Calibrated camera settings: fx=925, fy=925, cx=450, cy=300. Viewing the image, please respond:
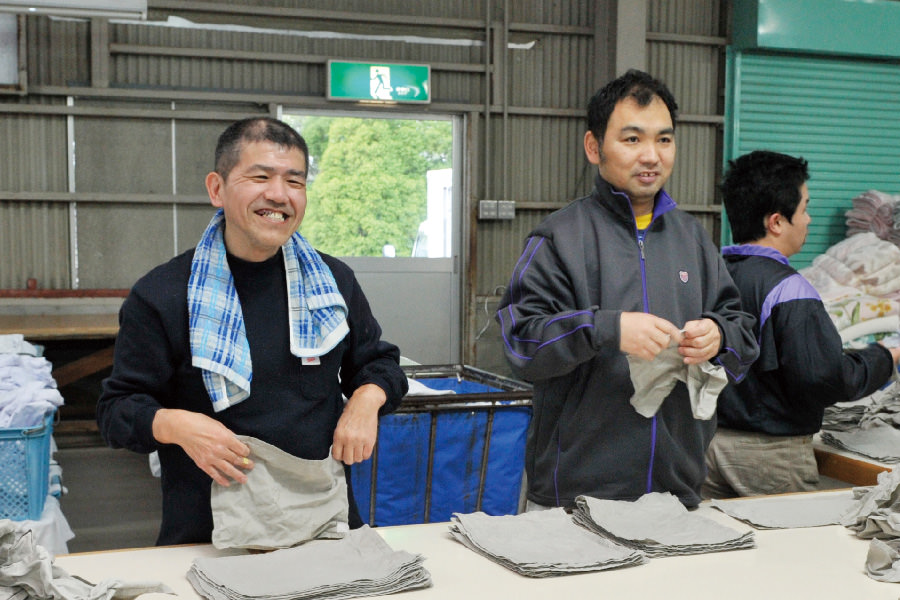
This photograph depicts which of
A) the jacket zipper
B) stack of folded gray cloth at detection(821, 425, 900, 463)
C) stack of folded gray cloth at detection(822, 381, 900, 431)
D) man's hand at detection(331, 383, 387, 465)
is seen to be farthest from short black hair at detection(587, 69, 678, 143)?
stack of folded gray cloth at detection(822, 381, 900, 431)

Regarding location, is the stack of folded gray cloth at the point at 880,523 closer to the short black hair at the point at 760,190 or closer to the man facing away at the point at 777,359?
the man facing away at the point at 777,359

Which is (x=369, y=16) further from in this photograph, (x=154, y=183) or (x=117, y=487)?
(x=117, y=487)

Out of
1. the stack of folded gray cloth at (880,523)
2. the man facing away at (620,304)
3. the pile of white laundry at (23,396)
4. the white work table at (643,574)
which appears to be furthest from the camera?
the pile of white laundry at (23,396)

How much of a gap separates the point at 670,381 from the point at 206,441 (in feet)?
3.20

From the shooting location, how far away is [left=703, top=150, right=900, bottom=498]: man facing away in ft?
8.28

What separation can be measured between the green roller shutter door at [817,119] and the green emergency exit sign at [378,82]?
274 centimetres

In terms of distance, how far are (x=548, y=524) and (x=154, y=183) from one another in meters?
5.97

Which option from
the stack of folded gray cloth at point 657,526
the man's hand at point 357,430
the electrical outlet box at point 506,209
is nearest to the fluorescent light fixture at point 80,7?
the electrical outlet box at point 506,209

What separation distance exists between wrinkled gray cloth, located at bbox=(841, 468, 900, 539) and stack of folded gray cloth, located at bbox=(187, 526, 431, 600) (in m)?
0.92

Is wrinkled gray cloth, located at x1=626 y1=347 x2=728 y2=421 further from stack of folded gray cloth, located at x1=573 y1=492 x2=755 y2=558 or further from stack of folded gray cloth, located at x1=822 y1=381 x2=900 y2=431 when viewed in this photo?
stack of folded gray cloth, located at x1=822 y1=381 x2=900 y2=431

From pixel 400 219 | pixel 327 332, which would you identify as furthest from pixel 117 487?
pixel 327 332

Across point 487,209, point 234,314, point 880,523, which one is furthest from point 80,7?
point 880,523

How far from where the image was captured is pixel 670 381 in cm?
200

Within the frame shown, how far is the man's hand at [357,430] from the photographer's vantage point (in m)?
1.81
